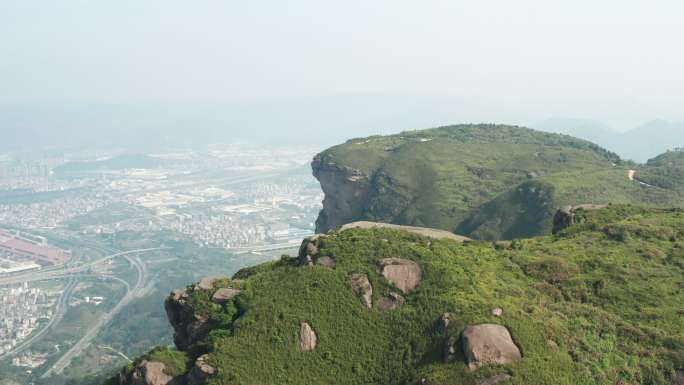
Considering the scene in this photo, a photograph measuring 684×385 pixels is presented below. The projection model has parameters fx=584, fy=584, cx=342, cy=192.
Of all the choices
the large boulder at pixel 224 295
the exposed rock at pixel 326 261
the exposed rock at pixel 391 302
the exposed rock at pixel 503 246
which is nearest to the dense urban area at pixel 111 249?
the large boulder at pixel 224 295

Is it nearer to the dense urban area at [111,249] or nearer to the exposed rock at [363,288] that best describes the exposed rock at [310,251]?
the exposed rock at [363,288]

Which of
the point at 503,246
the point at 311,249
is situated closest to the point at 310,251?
the point at 311,249

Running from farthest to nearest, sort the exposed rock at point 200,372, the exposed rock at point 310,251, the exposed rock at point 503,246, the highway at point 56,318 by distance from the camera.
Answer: the highway at point 56,318 → the exposed rock at point 503,246 → the exposed rock at point 310,251 → the exposed rock at point 200,372

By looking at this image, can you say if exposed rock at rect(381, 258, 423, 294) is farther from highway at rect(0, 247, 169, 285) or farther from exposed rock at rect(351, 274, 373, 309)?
highway at rect(0, 247, 169, 285)

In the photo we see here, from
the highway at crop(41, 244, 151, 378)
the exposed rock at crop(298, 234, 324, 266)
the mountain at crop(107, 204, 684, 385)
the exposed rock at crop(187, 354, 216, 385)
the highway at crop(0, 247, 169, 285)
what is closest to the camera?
the mountain at crop(107, 204, 684, 385)

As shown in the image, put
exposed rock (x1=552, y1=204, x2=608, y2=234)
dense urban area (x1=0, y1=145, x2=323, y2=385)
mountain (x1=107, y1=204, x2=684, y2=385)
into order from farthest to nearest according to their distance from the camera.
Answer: dense urban area (x1=0, y1=145, x2=323, y2=385), exposed rock (x1=552, y1=204, x2=608, y2=234), mountain (x1=107, y1=204, x2=684, y2=385)

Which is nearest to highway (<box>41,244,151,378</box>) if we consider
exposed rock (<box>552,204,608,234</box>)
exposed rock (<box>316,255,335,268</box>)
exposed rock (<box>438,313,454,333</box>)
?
exposed rock (<box>316,255,335,268</box>)
